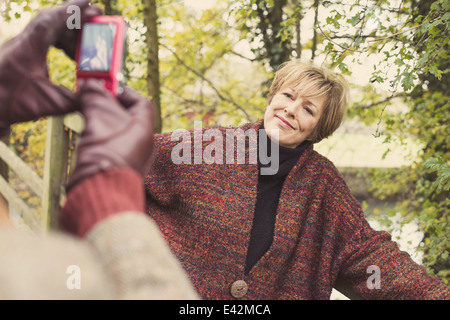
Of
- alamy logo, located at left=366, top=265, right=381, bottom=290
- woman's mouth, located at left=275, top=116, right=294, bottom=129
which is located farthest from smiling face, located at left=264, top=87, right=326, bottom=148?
alamy logo, located at left=366, top=265, right=381, bottom=290

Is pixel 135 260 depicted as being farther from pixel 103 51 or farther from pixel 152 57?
pixel 152 57

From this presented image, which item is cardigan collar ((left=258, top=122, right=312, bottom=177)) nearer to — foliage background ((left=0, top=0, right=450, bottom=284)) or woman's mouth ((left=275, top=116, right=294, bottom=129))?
woman's mouth ((left=275, top=116, right=294, bottom=129))

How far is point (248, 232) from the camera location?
5.58 feet

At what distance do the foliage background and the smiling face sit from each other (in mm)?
223

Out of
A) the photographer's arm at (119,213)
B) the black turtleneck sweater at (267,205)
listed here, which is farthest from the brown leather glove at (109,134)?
the black turtleneck sweater at (267,205)

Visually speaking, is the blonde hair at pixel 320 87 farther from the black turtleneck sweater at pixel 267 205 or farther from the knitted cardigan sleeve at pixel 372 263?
the knitted cardigan sleeve at pixel 372 263

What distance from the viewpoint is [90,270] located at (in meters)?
0.63

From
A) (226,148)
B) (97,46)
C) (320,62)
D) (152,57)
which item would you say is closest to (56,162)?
(226,148)

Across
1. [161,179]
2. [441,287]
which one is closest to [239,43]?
[161,179]

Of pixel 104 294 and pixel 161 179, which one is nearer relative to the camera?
pixel 104 294

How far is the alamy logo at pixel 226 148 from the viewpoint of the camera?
1759 mm

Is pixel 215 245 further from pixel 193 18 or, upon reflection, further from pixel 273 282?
pixel 193 18

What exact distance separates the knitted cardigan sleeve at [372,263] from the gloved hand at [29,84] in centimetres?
116
